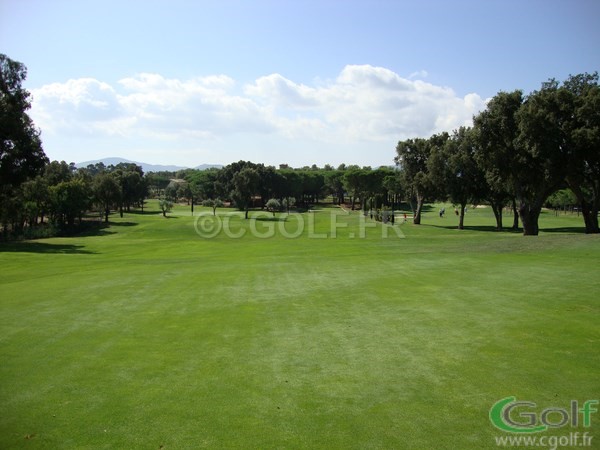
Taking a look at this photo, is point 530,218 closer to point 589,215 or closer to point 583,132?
point 589,215

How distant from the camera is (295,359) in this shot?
10672 mm

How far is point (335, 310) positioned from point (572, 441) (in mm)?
8943

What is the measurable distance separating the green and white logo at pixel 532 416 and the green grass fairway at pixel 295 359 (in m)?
0.15

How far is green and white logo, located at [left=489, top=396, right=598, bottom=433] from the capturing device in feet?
24.1

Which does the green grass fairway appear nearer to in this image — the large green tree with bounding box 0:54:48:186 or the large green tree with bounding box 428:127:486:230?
the large green tree with bounding box 0:54:48:186

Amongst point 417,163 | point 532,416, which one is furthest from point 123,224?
point 532,416

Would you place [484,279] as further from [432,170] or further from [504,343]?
[432,170]

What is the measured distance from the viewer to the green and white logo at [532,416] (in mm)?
7355

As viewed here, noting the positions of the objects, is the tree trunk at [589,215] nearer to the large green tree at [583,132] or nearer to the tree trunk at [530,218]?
the large green tree at [583,132]

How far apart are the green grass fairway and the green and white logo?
0.49 ft

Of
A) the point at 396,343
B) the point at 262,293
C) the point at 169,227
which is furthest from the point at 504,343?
the point at 169,227

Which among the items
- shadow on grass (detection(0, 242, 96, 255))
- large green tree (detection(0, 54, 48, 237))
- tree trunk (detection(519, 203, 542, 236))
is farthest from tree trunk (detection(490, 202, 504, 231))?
large green tree (detection(0, 54, 48, 237))

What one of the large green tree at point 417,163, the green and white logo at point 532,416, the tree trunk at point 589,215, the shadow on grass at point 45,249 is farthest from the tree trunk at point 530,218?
the shadow on grass at point 45,249

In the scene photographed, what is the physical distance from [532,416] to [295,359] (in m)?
5.04
